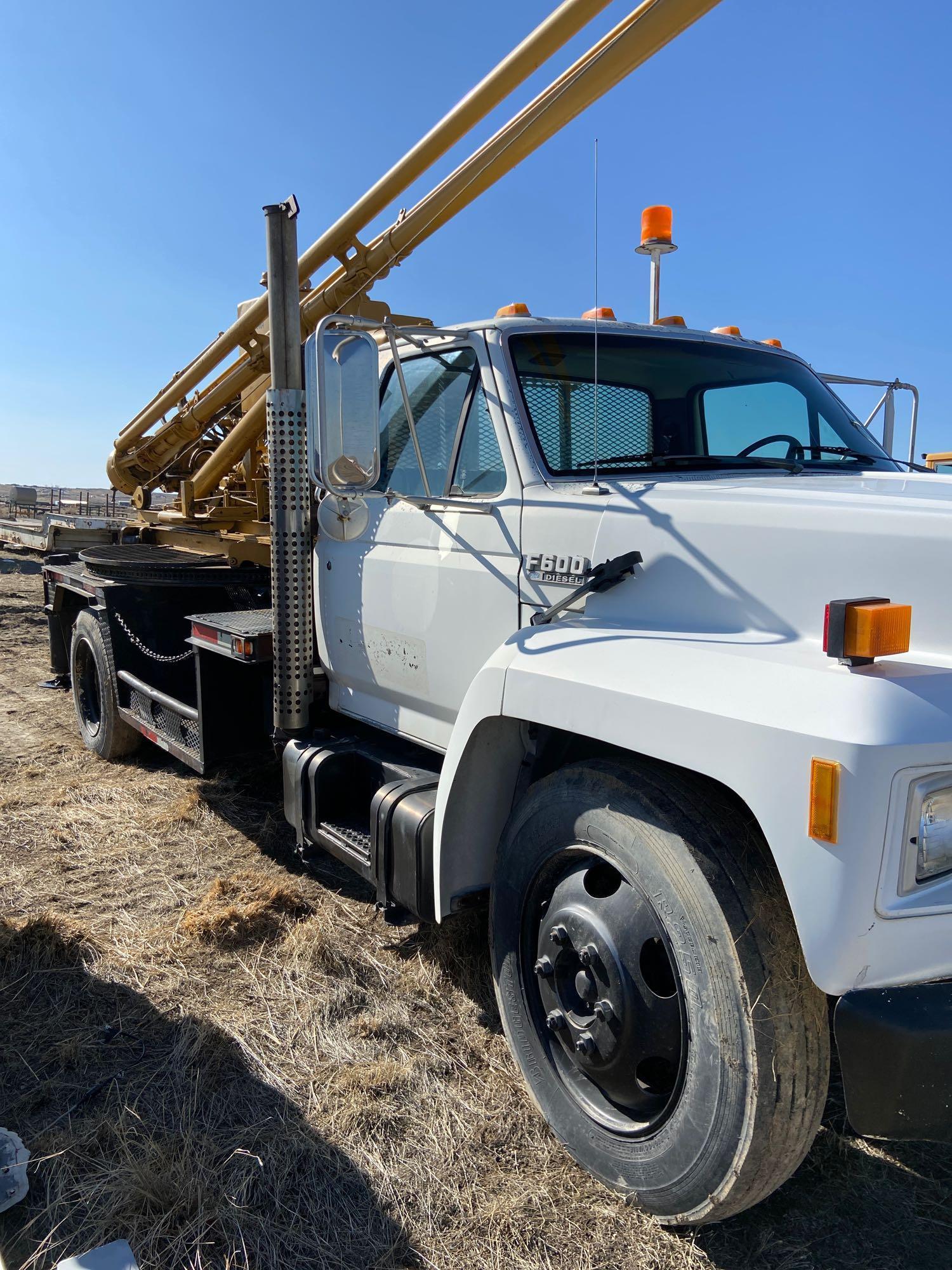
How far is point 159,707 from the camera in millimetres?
4855

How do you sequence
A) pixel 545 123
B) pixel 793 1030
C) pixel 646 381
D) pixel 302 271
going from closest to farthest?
pixel 793 1030 < pixel 646 381 < pixel 545 123 < pixel 302 271

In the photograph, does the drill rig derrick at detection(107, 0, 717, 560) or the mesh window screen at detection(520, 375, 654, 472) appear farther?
the drill rig derrick at detection(107, 0, 717, 560)

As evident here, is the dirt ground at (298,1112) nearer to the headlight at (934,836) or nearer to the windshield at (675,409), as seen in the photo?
the headlight at (934,836)

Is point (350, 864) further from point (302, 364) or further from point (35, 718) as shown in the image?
point (35, 718)

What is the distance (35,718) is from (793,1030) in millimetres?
6438

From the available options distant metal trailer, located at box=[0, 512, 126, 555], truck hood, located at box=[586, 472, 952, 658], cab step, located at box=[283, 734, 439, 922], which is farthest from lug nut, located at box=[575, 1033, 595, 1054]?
distant metal trailer, located at box=[0, 512, 126, 555]

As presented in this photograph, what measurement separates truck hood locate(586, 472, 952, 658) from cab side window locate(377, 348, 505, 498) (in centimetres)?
57

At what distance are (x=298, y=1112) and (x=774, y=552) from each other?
2018 mm

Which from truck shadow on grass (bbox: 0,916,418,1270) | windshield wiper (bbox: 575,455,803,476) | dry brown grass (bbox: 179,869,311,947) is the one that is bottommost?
truck shadow on grass (bbox: 0,916,418,1270)

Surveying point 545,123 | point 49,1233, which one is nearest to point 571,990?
point 49,1233

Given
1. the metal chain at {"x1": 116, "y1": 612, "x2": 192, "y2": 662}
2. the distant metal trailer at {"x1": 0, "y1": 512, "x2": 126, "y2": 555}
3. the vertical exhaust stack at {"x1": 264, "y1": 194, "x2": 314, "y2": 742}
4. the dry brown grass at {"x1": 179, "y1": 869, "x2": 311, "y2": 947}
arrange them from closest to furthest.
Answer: the dry brown grass at {"x1": 179, "y1": 869, "x2": 311, "y2": 947}
the vertical exhaust stack at {"x1": 264, "y1": 194, "x2": 314, "y2": 742}
the metal chain at {"x1": 116, "y1": 612, "x2": 192, "y2": 662}
the distant metal trailer at {"x1": 0, "y1": 512, "x2": 126, "y2": 555}

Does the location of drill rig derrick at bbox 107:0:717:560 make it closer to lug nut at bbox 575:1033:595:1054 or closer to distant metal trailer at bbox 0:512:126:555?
distant metal trailer at bbox 0:512:126:555

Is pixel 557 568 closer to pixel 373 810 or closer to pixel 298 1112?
pixel 373 810

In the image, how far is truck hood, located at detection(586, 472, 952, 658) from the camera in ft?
6.41
